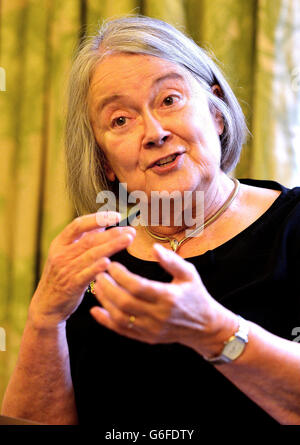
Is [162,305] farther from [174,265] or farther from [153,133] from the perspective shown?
[153,133]

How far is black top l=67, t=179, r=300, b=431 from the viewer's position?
45.8 inches

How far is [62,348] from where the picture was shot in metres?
1.22

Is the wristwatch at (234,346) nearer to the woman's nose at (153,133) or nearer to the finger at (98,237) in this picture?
the finger at (98,237)

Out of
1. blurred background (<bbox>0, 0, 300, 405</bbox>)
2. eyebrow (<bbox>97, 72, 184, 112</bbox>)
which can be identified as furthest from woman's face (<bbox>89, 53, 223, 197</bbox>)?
blurred background (<bbox>0, 0, 300, 405</bbox>)

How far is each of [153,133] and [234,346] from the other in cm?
56

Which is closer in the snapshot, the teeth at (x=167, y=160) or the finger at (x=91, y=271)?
the finger at (x=91, y=271)

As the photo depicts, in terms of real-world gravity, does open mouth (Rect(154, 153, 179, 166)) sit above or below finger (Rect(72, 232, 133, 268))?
above

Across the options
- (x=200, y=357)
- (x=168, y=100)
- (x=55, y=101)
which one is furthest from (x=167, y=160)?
(x=55, y=101)

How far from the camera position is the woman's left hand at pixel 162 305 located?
0.79 metres

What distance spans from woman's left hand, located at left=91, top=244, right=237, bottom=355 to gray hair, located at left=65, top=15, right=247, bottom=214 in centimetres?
69

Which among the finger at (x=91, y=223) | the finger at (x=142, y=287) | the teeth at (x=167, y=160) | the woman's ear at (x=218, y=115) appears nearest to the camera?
the finger at (x=142, y=287)

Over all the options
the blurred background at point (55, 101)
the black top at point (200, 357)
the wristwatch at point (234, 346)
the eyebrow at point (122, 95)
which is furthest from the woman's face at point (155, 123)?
the wristwatch at point (234, 346)

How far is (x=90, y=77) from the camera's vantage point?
1405 mm

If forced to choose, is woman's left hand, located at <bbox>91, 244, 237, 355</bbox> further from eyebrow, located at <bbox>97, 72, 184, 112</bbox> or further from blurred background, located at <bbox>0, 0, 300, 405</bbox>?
blurred background, located at <bbox>0, 0, 300, 405</bbox>
